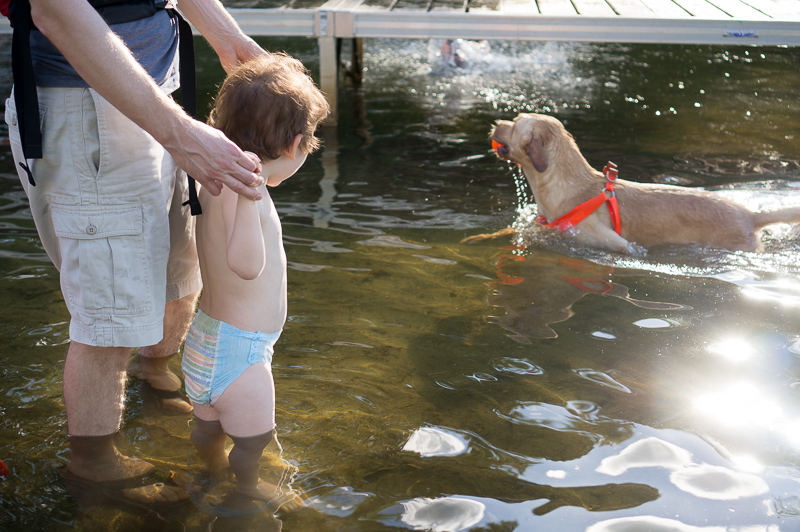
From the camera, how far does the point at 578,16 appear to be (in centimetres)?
727

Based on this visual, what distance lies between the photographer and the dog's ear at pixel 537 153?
5145 millimetres

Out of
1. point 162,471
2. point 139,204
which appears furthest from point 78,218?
point 162,471

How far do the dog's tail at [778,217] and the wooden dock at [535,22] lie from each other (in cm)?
302

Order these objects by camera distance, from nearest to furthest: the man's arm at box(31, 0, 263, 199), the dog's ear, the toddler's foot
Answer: the man's arm at box(31, 0, 263, 199) < the toddler's foot < the dog's ear

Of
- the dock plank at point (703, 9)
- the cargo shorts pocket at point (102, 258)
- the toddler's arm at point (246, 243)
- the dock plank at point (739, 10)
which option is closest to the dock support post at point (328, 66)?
the dock plank at point (703, 9)

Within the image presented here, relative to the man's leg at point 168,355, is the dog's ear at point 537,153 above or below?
above

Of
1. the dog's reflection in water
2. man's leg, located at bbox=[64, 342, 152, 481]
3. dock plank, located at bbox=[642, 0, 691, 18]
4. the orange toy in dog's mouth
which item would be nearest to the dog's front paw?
the dog's reflection in water

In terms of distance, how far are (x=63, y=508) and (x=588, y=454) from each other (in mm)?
2002

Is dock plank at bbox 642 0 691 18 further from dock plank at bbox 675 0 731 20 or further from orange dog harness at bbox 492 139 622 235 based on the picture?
orange dog harness at bbox 492 139 622 235

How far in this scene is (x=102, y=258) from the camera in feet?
7.45

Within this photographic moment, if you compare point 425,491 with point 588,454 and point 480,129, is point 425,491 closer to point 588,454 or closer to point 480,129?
point 588,454

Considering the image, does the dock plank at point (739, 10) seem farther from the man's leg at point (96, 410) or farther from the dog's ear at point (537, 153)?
the man's leg at point (96, 410)

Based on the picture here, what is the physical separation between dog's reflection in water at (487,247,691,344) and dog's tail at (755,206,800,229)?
113cm

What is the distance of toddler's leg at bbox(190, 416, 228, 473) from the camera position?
2.57 metres
